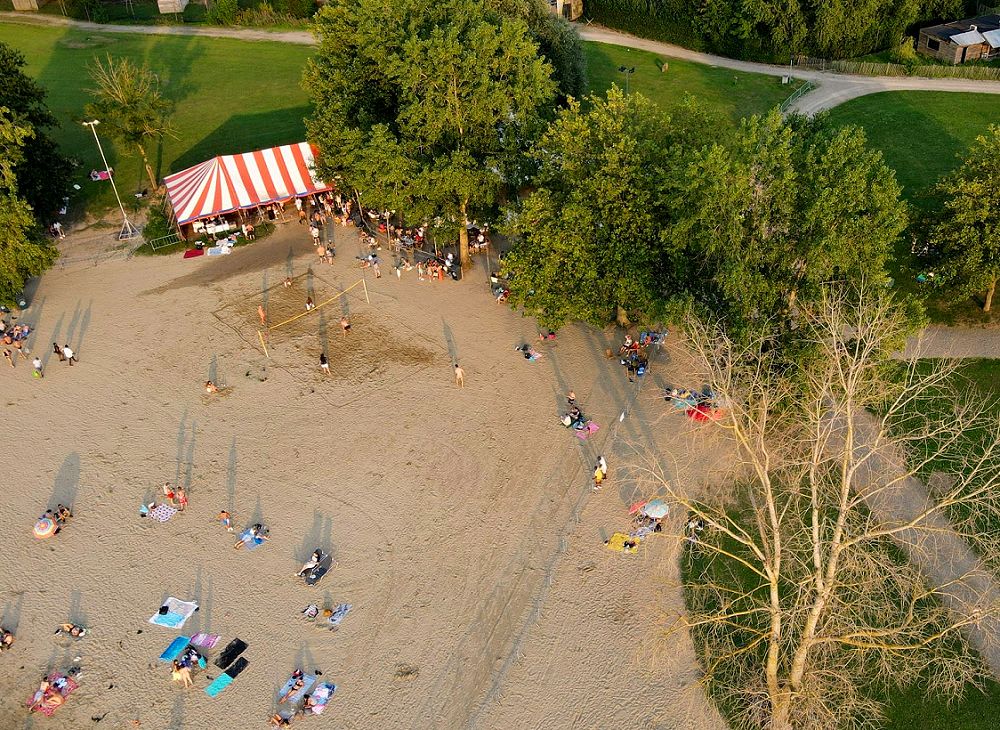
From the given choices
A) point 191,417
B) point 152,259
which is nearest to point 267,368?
point 191,417

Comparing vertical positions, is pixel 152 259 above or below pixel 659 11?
below

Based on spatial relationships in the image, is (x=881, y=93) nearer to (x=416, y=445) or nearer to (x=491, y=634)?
(x=416, y=445)

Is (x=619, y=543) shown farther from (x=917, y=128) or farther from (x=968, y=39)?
(x=968, y=39)

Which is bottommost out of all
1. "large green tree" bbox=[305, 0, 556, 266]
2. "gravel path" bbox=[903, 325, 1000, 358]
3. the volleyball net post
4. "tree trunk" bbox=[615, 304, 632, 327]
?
"gravel path" bbox=[903, 325, 1000, 358]

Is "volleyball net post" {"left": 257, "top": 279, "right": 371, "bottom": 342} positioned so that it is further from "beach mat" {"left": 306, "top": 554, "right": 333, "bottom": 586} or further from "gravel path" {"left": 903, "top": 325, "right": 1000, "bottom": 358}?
"gravel path" {"left": 903, "top": 325, "right": 1000, "bottom": 358}

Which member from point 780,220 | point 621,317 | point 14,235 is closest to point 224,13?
point 14,235

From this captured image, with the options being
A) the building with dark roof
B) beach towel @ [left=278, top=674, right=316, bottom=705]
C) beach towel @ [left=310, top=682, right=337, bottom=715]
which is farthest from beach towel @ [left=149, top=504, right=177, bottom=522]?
the building with dark roof

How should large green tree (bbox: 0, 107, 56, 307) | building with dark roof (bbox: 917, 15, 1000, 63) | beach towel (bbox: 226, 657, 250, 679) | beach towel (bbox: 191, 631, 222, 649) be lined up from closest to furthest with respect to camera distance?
beach towel (bbox: 226, 657, 250, 679)
beach towel (bbox: 191, 631, 222, 649)
large green tree (bbox: 0, 107, 56, 307)
building with dark roof (bbox: 917, 15, 1000, 63)

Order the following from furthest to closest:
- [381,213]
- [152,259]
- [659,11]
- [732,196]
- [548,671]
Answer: [659,11], [381,213], [152,259], [732,196], [548,671]
